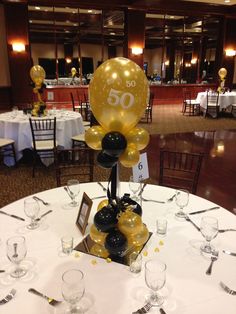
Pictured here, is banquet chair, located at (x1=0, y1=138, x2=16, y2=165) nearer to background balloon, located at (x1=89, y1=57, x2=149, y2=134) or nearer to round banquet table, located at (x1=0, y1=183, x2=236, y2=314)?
round banquet table, located at (x1=0, y1=183, x2=236, y2=314)

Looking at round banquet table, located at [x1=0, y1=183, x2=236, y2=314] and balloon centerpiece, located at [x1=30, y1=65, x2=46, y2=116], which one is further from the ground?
balloon centerpiece, located at [x1=30, y1=65, x2=46, y2=116]

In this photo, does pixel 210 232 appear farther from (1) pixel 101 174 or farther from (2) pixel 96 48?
(2) pixel 96 48

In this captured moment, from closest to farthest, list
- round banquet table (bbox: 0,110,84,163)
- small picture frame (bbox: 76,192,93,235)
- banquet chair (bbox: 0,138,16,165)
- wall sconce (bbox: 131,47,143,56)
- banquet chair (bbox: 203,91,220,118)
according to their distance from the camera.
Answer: small picture frame (bbox: 76,192,93,235)
banquet chair (bbox: 0,138,16,165)
round banquet table (bbox: 0,110,84,163)
banquet chair (bbox: 203,91,220,118)
wall sconce (bbox: 131,47,143,56)

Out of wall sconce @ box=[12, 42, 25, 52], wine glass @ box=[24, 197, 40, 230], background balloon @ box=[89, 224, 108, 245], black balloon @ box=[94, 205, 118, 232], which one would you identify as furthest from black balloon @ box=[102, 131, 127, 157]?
wall sconce @ box=[12, 42, 25, 52]

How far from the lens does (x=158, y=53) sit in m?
19.1

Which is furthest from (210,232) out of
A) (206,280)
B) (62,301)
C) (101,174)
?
(101,174)

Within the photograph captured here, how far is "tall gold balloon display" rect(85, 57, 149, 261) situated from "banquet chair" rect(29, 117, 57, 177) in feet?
10.5

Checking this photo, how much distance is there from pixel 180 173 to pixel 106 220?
338 centimetres

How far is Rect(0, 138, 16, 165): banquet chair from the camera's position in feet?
15.2

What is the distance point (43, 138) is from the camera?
4770mm

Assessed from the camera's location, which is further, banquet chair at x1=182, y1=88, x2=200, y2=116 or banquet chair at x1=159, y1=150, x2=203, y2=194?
banquet chair at x1=182, y1=88, x2=200, y2=116

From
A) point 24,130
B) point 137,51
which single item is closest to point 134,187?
point 24,130

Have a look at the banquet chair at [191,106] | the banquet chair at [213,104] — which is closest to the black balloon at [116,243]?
the banquet chair at [213,104]

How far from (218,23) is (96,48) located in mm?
7751
